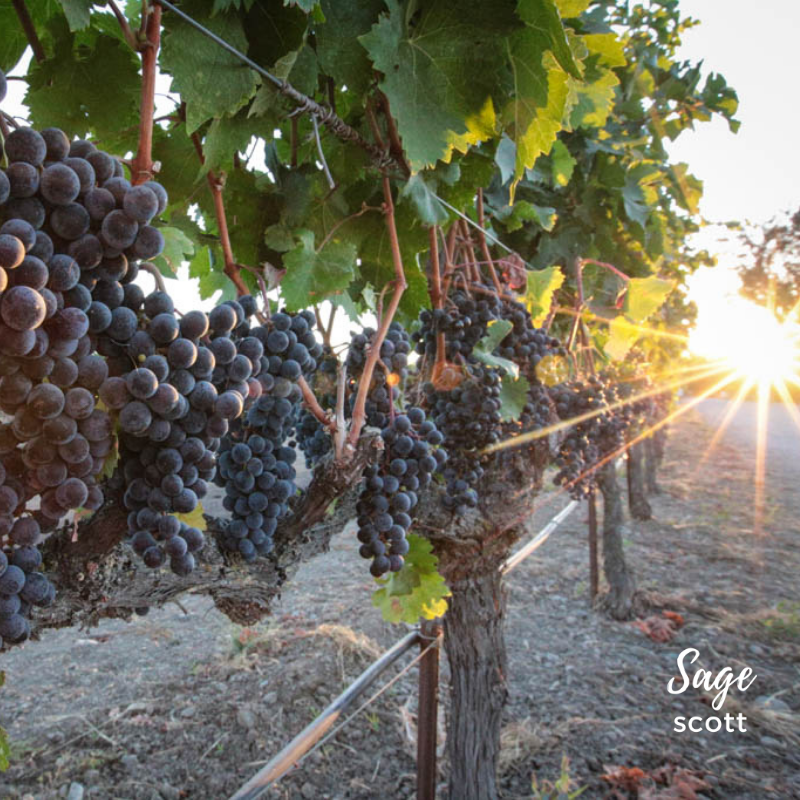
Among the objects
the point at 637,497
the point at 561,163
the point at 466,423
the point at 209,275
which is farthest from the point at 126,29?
the point at 637,497

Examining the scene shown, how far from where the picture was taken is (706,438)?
75.2 ft

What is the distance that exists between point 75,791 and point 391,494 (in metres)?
3.36

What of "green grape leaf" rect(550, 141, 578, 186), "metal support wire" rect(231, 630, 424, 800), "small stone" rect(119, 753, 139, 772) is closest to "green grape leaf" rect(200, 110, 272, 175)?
"green grape leaf" rect(550, 141, 578, 186)

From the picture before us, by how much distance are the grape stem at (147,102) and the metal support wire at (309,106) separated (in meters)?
0.04

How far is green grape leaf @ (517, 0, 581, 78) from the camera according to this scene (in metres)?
1.05

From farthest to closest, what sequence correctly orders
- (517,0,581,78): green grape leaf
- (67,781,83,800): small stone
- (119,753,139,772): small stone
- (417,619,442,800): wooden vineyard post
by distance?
(119,753,139,772): small stone → (67,781,83,800): small stone → (417,619,442,800): wooden vineyard post → (517,0,581,78): green grape leaf

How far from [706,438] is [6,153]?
25133mm

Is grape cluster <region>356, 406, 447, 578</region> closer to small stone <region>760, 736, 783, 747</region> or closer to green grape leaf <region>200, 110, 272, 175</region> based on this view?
green grape leaf <region>200, 110, 272, 175</region>

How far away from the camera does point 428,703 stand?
2975 mm

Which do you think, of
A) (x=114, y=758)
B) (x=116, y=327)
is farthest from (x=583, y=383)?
(x=114, y=758)

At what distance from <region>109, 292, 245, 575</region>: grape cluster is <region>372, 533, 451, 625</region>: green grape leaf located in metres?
1.09

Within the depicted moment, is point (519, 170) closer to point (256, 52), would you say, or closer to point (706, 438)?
point (256, 52)

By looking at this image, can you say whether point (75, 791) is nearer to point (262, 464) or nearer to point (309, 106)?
point (262, 464)

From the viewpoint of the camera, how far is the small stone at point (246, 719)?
4371mm
